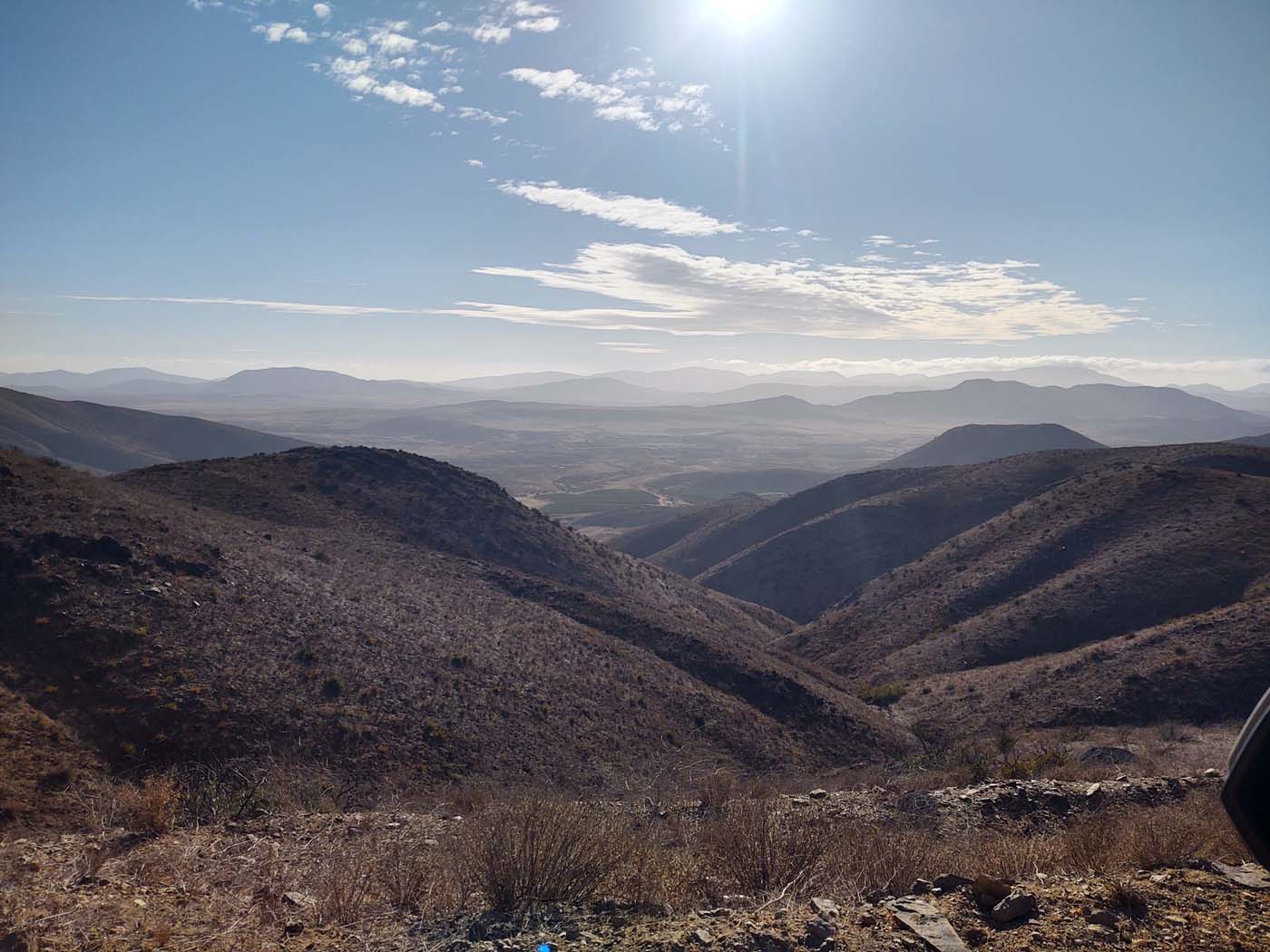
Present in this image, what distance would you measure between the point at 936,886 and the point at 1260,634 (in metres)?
22.5

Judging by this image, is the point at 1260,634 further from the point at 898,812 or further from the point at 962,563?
the point at 898,812

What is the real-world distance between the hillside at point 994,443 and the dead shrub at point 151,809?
118483 millimetres

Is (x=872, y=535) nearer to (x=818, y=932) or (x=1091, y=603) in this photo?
(x=1091, y=603)

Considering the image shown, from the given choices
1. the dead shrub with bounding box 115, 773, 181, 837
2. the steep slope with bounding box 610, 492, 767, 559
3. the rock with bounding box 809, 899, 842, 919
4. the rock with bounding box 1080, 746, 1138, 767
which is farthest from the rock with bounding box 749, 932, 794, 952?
the steep slope with bounding box 610, 492, 767, 559

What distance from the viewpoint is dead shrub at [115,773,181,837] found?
6.50 metres

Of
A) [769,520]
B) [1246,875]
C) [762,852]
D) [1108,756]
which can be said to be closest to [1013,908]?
[1246,875]

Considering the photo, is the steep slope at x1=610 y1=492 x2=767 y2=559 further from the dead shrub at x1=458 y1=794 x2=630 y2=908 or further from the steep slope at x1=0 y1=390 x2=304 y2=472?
the steep slope at x1=0 y1=390 x2=304 y2=472

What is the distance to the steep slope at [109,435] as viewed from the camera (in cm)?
10131

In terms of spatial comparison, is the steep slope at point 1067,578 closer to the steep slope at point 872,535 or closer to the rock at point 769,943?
the steep slope at point 872,535

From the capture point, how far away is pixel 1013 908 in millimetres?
3990

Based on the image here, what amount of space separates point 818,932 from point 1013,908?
3.84 feet

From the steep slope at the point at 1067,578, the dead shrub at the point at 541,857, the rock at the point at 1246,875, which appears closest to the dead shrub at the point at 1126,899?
the rock at the point at 1246,875

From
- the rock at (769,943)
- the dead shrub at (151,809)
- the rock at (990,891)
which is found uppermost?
the rock at (990,891)

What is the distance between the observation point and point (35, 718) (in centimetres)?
1014
